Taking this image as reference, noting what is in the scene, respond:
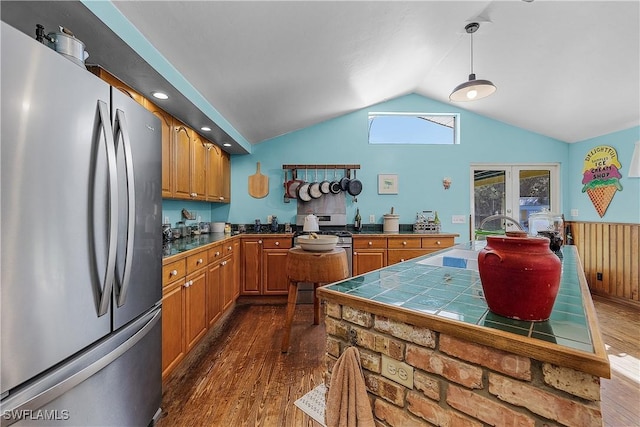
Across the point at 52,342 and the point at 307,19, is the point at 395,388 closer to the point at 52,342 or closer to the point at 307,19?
the point at 52,342

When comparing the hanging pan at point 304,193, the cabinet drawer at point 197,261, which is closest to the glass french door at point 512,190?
the hanging pan at point 304,193

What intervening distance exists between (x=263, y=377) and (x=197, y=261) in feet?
3.33

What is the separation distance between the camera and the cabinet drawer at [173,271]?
5.40 feet

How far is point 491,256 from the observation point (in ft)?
2.31

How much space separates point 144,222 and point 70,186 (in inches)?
17.7

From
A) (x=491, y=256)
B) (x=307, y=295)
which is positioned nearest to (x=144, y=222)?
(x=491, y=256)

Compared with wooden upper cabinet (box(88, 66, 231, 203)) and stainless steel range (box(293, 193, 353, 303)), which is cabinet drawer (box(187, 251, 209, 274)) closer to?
wooden upper cabinet (box(88, 66, 231, 203))

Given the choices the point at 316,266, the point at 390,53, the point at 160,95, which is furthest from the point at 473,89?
the point at 160,95

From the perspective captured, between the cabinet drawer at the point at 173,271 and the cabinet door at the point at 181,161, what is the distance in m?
0.75

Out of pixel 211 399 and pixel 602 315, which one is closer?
pixel 211 399

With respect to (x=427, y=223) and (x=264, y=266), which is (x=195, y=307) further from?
(x=427, y=223)

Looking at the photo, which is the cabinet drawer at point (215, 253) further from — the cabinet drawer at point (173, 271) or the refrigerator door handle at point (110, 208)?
the refrigerator door handle at point (110, 208)

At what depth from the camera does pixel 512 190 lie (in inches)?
159

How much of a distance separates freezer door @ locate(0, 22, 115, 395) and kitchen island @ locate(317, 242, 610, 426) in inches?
35.0
